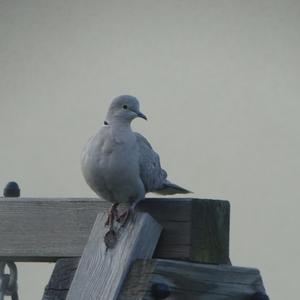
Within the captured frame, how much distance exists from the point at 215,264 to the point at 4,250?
2.40ft

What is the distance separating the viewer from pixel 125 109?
3.62m

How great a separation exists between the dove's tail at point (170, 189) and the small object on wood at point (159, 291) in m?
1.12

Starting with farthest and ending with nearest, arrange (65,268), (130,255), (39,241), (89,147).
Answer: (89,147) < (39,241) < (65,268) < (130,255)

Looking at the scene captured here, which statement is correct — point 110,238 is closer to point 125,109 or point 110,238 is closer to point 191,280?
point 191,280

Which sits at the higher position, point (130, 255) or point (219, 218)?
point (219, 218)

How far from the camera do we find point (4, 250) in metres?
2.91

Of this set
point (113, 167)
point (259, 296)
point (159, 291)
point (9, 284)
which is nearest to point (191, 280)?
point (159, 291)

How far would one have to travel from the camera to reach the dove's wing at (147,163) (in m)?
3.21

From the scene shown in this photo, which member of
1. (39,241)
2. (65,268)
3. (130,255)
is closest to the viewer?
(130,255)

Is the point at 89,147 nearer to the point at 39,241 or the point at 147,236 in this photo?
the point at 39,241

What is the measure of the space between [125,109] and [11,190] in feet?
2.47

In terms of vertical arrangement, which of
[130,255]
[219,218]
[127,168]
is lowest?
[130,255]

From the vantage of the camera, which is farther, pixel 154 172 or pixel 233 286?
pixel 154 172

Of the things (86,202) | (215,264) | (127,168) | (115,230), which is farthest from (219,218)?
(127,168)
